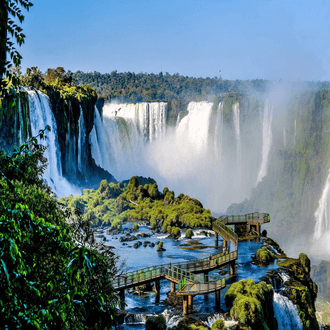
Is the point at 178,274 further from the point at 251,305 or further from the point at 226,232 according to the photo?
the point at 226,232

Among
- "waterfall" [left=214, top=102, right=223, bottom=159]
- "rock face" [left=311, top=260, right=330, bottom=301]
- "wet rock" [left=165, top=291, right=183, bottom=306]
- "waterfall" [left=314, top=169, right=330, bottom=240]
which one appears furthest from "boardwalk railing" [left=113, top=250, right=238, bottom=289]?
"waterfall" [left=214, top=102, right=223, bottom=159]

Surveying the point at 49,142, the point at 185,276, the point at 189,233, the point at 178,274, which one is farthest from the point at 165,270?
the point at 49,142

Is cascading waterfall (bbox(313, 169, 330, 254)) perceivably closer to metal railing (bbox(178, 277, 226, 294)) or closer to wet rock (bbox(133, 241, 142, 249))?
wet rock (bbox(133, 241, 142, 249))

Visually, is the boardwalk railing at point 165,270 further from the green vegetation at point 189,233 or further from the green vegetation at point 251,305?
the green vegetation at point 189,233

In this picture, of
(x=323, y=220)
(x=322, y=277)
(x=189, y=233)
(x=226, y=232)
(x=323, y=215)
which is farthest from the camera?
(x=323, y=215)

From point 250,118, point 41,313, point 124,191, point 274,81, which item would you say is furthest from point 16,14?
point 274,81

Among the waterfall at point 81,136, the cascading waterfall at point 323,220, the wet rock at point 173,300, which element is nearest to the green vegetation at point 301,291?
the wet rock at point 173,300

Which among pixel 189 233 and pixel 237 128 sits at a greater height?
pixel 237 128
